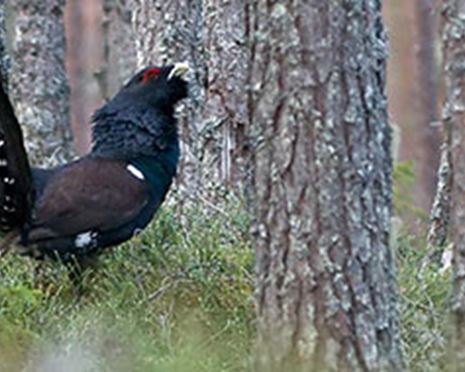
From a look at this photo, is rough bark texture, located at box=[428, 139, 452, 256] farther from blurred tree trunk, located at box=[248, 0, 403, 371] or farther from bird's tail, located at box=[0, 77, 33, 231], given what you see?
blurred tree trunk, located at box=[248, 0, 403, 371]

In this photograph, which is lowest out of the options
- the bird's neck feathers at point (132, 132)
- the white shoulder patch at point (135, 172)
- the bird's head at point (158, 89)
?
the white shoulder patch at point (135, 172)

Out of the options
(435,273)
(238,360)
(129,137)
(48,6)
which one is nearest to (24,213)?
(129,137)

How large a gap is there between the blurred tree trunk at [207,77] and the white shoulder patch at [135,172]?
1.21 m

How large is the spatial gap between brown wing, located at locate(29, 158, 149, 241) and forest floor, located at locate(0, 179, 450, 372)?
183mm

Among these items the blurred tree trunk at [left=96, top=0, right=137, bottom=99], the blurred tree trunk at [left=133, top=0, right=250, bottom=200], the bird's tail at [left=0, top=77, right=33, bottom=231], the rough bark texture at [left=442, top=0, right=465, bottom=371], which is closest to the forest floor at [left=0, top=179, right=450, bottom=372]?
the bird's tail at [left=0, top=77, right=33, bottom=231]

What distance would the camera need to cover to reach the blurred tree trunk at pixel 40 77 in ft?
43.7

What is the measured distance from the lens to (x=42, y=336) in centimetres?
634

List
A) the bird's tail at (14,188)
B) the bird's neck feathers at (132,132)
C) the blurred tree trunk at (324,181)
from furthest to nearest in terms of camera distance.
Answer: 1. the bird's neck feathers at (132,132)
2. the bird's tail at (14,188)
3. the blurred tree trunk at (324,181)

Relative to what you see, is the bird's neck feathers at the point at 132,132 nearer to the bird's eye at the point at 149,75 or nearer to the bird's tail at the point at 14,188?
the bird's eye at the point at 149,75

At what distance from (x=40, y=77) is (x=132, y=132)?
234 inches

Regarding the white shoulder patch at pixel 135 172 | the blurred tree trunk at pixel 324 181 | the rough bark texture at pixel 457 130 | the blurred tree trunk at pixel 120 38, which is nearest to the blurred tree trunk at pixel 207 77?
the white shoulder patch at pixel 135 172

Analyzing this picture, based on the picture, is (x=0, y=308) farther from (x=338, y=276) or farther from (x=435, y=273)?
(x=435, y=273)

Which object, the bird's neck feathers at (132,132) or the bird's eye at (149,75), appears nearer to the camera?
the bird's neck feathers at (132,132)

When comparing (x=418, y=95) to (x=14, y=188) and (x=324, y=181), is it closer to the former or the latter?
(x=14, y=188)
